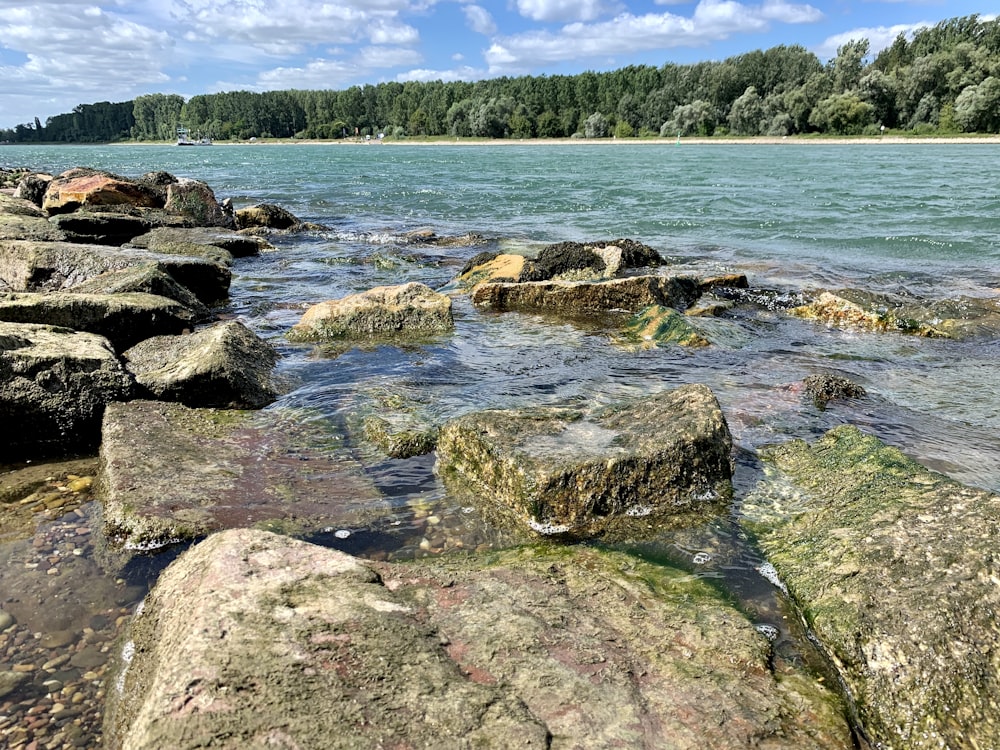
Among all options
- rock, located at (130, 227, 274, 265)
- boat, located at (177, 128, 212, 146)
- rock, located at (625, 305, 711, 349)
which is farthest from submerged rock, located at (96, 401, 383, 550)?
boat, located at (177, 128, 212, 146)

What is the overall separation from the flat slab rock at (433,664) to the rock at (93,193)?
1624 centimetres

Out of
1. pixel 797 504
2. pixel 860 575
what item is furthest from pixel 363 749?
pixel 797 504

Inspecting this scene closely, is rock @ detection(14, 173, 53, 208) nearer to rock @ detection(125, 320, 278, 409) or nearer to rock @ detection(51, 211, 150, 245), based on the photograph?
rock @ detection(51, 211, 150, 245)

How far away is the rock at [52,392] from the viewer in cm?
461

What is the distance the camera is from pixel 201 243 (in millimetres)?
12750

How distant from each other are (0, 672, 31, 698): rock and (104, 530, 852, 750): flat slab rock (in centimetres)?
37

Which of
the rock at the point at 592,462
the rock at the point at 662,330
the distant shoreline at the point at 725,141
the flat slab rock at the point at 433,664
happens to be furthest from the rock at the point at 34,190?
the distant shoreline at the point at 725,141

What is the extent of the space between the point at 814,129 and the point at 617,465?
304 feet

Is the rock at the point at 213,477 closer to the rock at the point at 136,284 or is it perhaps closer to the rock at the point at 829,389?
the rock at the point at 136,284

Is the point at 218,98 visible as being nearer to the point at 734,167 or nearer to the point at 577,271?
the point at 734,167

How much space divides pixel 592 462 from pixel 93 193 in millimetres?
16622

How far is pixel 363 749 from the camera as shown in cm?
185

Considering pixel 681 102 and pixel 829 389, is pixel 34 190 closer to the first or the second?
pixel 829 389

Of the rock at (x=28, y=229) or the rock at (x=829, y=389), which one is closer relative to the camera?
the rock at (x=829, y=389)
